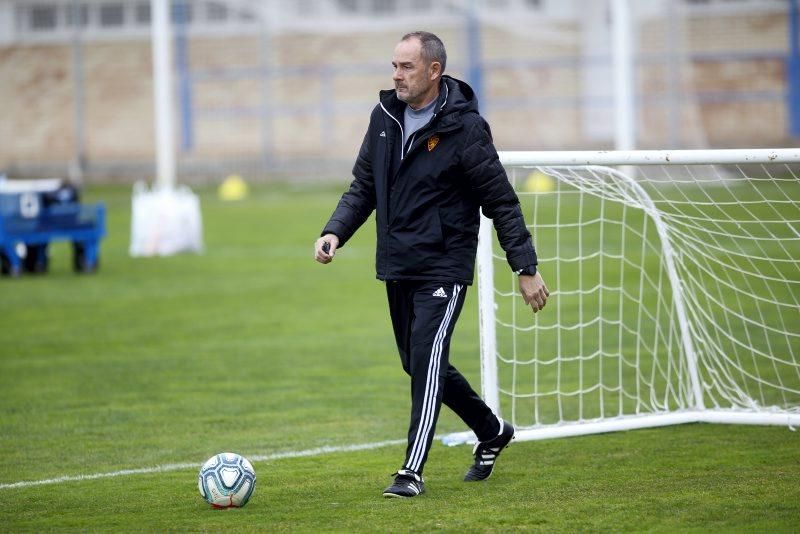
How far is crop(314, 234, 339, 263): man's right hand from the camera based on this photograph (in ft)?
19.2

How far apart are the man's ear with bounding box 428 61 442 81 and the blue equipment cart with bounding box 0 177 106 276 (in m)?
11.0

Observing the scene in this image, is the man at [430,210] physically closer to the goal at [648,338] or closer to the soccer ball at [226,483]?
the soccer ball at [226,483]

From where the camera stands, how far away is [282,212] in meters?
25.1

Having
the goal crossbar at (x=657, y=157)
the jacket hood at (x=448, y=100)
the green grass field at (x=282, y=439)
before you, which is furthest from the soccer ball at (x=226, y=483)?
the goal crossbar at (x=657, y=157)

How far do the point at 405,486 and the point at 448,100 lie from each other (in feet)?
5.70

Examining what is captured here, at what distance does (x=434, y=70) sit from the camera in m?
5.77

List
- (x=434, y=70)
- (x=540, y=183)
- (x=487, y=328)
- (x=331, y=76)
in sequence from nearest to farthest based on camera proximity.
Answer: (x=434, y=70) < (x=487, y=328) < (x=540, y=183) < (x=331, y=76)

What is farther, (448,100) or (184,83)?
(184,83)

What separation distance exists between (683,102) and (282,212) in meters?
11.4

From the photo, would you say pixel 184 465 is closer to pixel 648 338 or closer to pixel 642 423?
pixel 642 423

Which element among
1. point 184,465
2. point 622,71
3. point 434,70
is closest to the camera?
point 434,70

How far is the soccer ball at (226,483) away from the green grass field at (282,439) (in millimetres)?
70

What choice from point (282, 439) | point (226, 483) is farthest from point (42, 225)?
point (226, 483)

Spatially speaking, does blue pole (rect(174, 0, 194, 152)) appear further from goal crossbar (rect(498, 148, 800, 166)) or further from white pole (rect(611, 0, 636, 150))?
goal crossbar (rect(498, 148, 800, 166))
